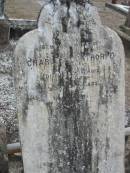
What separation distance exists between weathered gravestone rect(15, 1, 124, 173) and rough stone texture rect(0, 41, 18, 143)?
1380 millimetres

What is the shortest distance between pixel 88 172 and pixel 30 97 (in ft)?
2.91

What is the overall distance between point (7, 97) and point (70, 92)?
10.0 ft

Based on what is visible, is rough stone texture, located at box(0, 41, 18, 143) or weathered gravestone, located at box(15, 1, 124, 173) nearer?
weathered gravestone, located at box(15, 1, 124, 173)

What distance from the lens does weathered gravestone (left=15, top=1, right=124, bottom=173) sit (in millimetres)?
3492

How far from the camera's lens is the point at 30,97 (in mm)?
3586

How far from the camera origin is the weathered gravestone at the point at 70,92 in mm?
3492

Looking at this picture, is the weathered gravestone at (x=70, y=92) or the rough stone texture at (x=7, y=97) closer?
the weathered gravestone at (x=70, y=92)

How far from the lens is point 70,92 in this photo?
12.0ft

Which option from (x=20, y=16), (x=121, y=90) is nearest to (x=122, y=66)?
(x=121, y=90)

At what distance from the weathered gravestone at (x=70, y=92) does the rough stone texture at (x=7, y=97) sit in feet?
4.53

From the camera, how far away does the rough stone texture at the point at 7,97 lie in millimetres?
5750

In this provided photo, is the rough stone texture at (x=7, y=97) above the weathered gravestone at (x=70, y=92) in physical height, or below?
below

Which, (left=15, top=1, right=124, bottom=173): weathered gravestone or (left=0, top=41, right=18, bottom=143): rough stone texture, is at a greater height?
(left=15, top=1, right=124, bottom=173): weathered gravestone

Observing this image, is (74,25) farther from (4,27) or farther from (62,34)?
(4,27)
